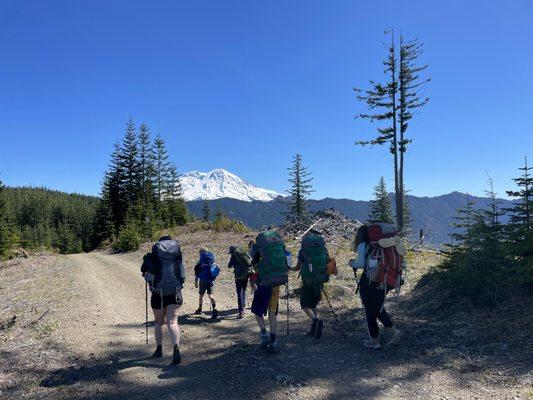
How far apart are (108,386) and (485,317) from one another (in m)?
7.46

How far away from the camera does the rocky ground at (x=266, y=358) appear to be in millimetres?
5625

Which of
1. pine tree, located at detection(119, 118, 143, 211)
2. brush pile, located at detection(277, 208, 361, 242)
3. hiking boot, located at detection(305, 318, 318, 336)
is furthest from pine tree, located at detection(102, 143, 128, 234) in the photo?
hiking boot, located at detection(305, 318, 318, 336)

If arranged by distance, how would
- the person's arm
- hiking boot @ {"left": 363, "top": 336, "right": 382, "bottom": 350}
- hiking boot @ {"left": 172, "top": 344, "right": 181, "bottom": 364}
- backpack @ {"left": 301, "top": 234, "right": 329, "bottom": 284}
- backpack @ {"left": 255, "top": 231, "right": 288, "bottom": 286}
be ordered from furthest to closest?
backpack @ {"left": 301, "top": 234, "right": 329, "bottom": 284} → hiking boot @ {"left": 363, "top": 336, "right": 382, "bottom": 350} → backpack @ {"left": 255, "top": 231, "right": 288, "bottom": 286} → the person's arm → hiking boot @ {"left": 172, "top": 344, "right": 181, "bottom": 364}

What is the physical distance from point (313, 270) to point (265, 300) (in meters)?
1.15

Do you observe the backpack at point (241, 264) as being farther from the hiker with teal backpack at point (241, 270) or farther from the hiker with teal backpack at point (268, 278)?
the hiker with teal backpack at point (268, 278)

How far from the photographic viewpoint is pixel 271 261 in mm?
7172

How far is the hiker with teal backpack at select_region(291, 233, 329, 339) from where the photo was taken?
7621 mm

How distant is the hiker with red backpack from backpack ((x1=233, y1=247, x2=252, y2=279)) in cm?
418

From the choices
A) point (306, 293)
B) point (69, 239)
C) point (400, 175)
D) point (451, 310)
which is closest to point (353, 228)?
point (400, 175)

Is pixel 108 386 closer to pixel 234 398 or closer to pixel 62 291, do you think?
pixel 234 398

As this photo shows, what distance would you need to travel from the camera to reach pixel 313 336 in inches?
325

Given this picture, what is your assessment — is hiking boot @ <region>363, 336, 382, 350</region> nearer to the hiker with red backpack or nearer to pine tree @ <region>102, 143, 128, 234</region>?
the hiker with red backpack

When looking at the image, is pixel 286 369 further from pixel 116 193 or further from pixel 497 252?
pixel 116 193

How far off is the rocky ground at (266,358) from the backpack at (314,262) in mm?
1362
